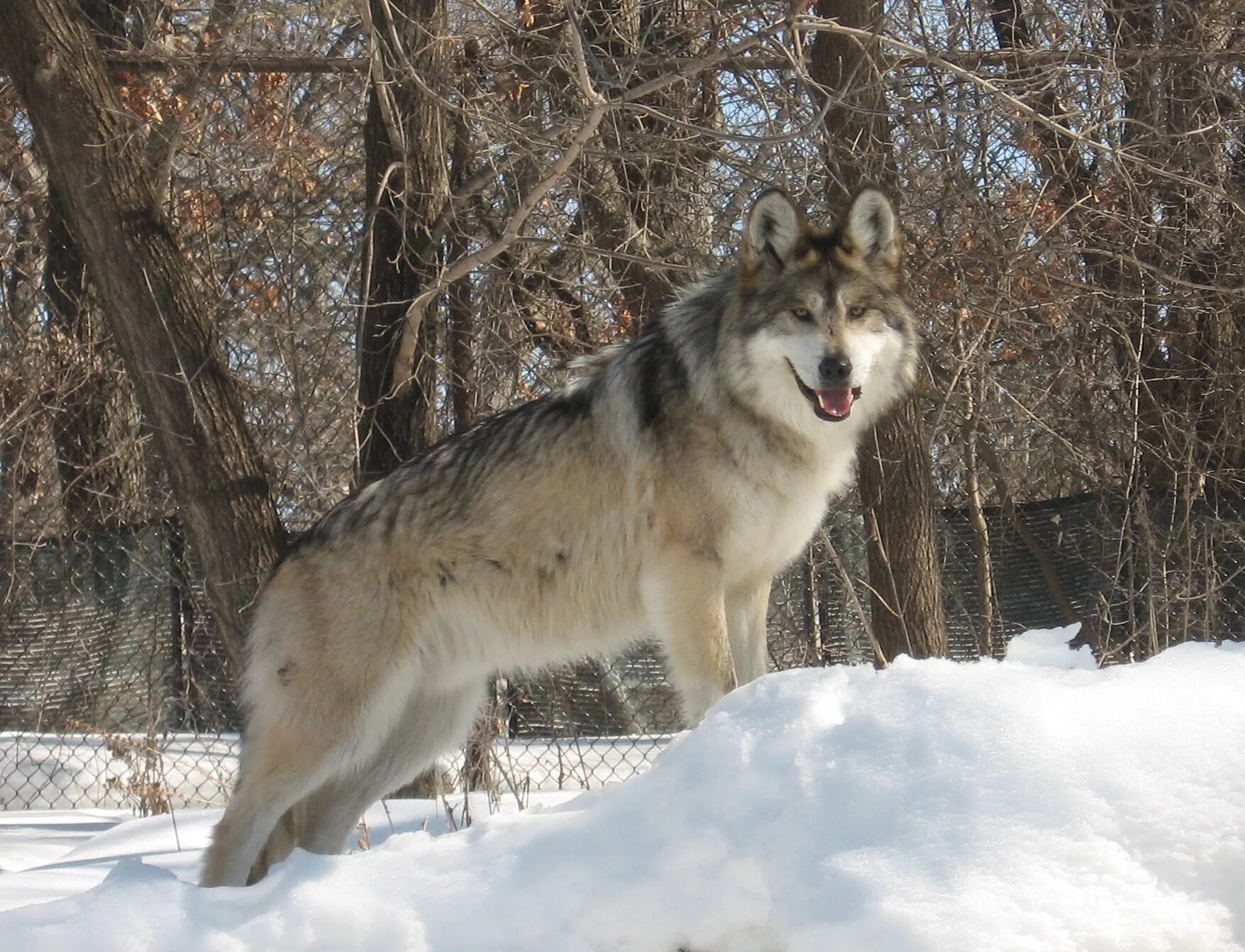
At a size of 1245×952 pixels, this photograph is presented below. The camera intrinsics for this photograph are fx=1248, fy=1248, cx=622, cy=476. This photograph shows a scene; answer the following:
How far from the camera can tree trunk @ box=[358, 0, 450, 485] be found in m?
6.38

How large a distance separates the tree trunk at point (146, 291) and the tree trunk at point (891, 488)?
3.21 metres

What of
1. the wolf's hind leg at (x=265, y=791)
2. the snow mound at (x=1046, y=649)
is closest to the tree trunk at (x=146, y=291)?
the wolf's hind leg at (x=265, y=791)

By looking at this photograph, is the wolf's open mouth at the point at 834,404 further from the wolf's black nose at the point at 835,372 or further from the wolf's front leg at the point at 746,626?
the wolf's front leg at the point at 746,626

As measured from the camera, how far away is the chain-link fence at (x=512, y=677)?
7660 mm

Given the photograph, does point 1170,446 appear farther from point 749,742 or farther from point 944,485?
point 749,742

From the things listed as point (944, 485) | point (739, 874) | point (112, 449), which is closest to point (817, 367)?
point (739, 874)

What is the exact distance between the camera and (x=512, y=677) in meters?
7.50

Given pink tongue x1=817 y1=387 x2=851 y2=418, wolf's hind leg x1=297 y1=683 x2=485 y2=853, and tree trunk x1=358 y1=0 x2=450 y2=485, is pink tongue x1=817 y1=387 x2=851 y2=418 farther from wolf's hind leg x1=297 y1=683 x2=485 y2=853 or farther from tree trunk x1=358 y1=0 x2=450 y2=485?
tree trunk x1=358 y1=0 x2=450 y2=485

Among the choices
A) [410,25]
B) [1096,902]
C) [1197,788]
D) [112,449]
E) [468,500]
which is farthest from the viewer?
[112,449]

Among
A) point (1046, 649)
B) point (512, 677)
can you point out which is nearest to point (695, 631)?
point (1046, 649)

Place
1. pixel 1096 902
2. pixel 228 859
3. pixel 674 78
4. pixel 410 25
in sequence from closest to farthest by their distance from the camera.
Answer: pixel 1096 902 → pixel 228 859 → pixel 674 78 → pixel 410 25

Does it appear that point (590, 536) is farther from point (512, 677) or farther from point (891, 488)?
point (512, 677)

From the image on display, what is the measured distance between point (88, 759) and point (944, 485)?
6330 millimetres

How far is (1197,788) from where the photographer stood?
2.55 meters
